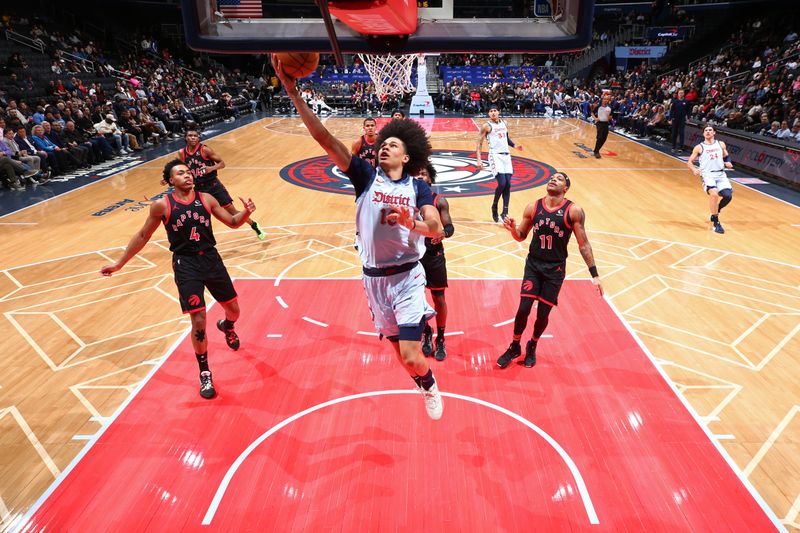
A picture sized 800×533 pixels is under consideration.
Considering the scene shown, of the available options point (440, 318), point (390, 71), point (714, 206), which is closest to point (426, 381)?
point (440, 318)

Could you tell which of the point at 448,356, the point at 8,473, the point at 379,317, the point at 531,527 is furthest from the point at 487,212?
the point at 8,473

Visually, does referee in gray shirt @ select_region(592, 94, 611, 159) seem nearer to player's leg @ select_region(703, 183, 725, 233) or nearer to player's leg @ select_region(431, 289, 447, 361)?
player's leg @ select_region(703, 183, 725, 233)

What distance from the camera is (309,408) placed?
4266 mm

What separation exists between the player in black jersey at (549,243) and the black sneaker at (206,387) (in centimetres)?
269

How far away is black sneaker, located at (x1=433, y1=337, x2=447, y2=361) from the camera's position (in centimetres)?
493

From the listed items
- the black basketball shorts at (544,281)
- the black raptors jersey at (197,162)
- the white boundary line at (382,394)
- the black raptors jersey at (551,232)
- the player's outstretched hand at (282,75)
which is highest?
the player's outstretched hand at (282,75)

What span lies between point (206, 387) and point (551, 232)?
125 inches

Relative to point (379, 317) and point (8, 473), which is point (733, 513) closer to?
point (379, 317)

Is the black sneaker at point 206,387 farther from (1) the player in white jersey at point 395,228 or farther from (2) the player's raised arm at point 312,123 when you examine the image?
(2) the player's raised arm at point 312,123

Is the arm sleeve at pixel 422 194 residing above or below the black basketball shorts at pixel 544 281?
above

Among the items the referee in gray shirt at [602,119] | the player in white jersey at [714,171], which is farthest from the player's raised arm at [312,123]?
the referee in gray shirt at [602,119]

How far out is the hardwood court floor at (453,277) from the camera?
13.2ft

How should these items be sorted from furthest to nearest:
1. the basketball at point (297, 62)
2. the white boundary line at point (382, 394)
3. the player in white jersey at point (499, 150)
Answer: the player in white jersey at point (499, 150) → the white boundary line at point (382, 394) → the basketball at point (297, 62)

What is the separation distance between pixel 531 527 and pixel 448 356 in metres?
2.02
